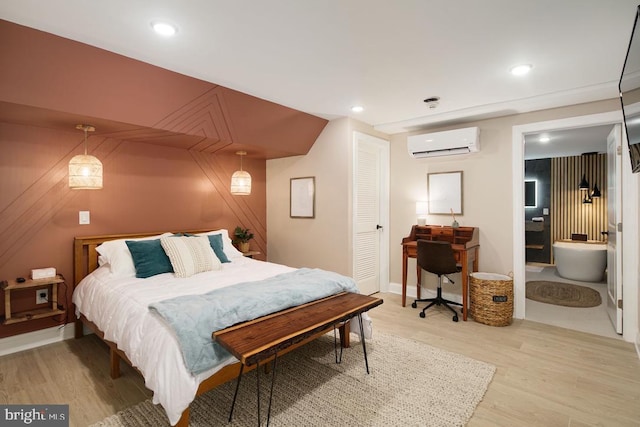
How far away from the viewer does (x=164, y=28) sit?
2076 millimetres

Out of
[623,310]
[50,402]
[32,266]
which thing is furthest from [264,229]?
[623,310]

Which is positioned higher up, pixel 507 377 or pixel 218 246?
pixel 218 246

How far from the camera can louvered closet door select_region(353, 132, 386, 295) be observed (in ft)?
14.1

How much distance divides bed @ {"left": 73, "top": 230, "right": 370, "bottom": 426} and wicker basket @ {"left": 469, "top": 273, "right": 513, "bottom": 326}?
1627 millimetres

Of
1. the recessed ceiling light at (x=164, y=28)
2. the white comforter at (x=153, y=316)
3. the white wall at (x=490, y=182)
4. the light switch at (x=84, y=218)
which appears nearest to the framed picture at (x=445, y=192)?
the white wall at (x=490, y=182)

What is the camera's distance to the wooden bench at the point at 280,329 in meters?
1.80

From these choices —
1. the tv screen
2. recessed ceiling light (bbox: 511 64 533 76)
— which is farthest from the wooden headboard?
the tv screen

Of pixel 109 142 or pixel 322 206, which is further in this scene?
pixel 322 206

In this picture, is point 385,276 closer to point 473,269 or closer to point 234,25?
point 473,269

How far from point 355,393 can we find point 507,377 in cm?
120

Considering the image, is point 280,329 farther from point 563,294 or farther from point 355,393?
point 563,294

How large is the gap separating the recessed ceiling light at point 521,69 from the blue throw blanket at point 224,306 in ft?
7.47

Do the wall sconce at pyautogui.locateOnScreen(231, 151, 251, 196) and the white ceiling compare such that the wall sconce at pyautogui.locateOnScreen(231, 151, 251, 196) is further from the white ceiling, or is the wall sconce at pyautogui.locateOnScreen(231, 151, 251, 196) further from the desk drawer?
the desk drawer

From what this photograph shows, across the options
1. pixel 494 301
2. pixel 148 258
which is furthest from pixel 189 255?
pixel 494 301
